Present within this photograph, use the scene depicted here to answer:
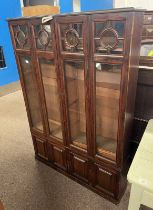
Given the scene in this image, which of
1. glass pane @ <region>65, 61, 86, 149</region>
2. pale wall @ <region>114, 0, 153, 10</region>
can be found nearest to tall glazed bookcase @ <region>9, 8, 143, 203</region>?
glass pane @ <region>65, 61, 86, 149</region>

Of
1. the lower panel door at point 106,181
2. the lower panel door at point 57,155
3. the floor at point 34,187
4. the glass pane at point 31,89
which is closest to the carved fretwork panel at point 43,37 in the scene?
the glass pane at point 31,89

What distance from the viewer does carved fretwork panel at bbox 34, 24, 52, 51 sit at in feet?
4.43

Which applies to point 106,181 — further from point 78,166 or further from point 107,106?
point 107,106

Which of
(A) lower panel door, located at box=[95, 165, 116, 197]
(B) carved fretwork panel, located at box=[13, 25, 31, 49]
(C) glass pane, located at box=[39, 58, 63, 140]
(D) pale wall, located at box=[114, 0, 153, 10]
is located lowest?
(A) lower panel door, located at box=[95, 165, 116, 197]

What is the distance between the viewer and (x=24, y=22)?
4.66 ft

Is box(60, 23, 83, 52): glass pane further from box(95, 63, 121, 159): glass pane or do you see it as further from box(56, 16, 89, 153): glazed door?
box(95, 63, 121, 159): glass pane

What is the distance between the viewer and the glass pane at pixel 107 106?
129cm

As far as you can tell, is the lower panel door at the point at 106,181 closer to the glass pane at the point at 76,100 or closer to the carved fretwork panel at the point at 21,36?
the glass pane at the point at 76,100

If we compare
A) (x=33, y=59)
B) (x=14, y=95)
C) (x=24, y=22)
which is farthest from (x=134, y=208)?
(x=14, y=95)

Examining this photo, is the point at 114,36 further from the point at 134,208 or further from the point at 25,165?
the point at 25,165

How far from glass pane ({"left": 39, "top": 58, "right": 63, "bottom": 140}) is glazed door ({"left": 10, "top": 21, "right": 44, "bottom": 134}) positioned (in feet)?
0.28

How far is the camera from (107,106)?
1.46 m

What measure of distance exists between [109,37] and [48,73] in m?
0.70

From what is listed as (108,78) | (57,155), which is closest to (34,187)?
(57,155)
